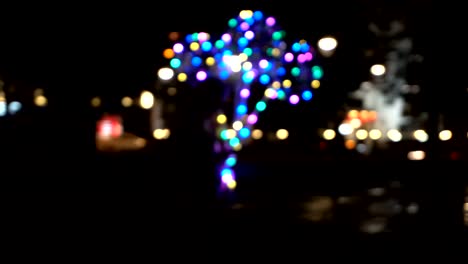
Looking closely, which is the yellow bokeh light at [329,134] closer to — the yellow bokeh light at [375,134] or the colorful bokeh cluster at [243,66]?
the yellow bokeh light at [375,134]

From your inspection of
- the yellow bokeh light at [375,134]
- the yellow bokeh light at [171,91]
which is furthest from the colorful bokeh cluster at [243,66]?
the yellow bokeh light at [375,134]

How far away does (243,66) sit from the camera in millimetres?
8453

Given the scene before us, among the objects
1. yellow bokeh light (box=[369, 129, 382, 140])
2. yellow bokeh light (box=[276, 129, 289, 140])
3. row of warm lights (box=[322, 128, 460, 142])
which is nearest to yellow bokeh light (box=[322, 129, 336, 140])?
row of warm lights (box=[322, 128, 460, 142])

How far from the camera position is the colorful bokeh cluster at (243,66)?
8.42 meters

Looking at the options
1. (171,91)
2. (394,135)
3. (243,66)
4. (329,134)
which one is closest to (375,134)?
(394,135)

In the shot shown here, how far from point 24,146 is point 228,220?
4571mm

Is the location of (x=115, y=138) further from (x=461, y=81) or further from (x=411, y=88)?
(x=461, y=81)

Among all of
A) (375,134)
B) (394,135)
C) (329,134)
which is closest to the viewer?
(329,134)

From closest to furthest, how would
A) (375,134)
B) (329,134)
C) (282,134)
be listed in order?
1. (282,134)
2. (329,134)
3. (375,134)

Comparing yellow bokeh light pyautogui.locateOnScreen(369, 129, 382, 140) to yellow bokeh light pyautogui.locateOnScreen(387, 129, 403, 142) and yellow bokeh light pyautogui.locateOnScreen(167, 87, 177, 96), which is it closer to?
yellow bokeh light pyautogui.locateOnScreen(387, 129, 403, 142)

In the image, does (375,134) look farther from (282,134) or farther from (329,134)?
(282,134)

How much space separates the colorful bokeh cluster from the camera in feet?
27.6

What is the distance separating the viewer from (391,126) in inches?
827

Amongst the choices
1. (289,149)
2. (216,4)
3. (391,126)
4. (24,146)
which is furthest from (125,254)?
(391,126)
